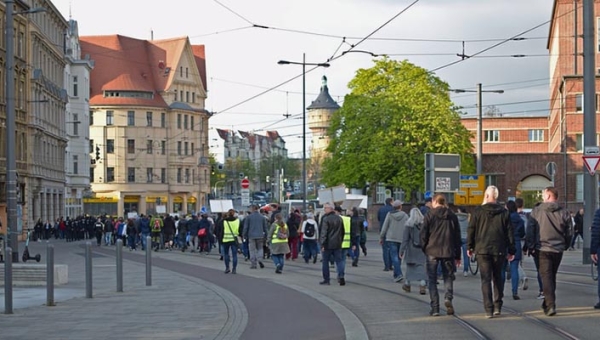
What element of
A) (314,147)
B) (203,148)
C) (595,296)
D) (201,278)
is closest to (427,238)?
(595,296)

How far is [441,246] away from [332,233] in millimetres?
6649

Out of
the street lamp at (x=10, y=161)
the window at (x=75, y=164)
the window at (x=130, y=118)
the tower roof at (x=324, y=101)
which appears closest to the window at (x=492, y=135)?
the window at (x=130, y=118)

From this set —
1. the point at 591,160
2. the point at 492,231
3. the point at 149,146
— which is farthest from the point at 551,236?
the point at 149,146

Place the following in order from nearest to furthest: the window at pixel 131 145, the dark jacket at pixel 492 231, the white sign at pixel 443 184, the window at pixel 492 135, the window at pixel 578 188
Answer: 1. the dark jacket at pixel 492 231
2. the white sign at pixel 443 184
3. the window at pixel 578 188
4. the window at pixel 492 135
5. the window at pixel 131 145

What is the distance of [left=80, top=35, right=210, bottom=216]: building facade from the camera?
10669 centimetres

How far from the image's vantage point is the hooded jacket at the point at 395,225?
22.1 metres

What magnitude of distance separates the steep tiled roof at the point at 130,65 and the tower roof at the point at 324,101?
227ft

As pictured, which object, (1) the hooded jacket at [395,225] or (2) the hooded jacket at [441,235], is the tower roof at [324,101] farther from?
(2) the hooded jacket at [441,235]

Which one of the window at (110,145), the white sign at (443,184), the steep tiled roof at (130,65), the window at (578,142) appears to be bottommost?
the white sign at (443,184)

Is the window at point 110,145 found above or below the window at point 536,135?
below

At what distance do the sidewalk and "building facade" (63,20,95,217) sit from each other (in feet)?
214

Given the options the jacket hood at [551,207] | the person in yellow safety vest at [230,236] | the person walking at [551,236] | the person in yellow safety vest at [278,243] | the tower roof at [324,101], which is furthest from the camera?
the tower roof at [324,101]

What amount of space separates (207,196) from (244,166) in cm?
3580

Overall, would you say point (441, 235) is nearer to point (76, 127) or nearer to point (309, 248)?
point (309, 248)
